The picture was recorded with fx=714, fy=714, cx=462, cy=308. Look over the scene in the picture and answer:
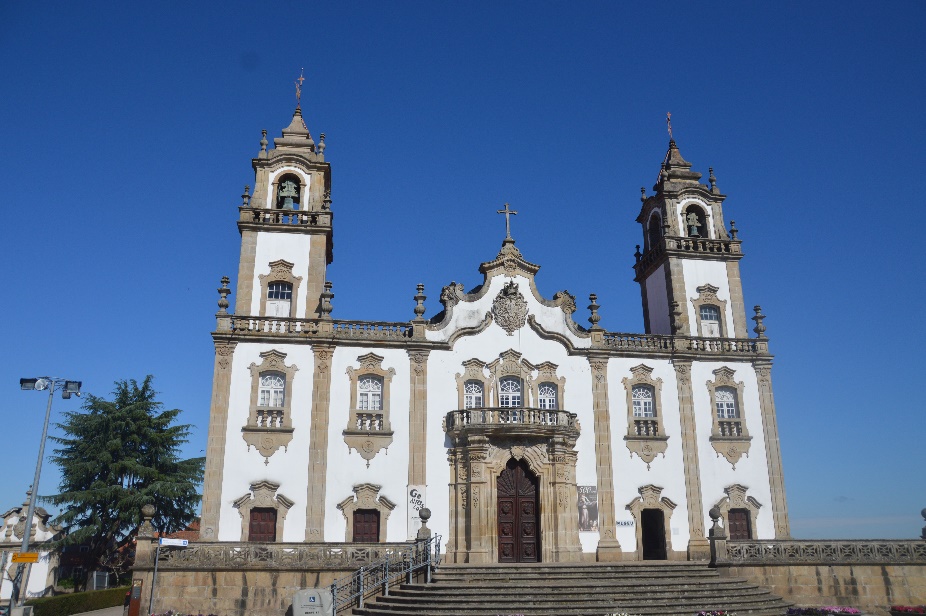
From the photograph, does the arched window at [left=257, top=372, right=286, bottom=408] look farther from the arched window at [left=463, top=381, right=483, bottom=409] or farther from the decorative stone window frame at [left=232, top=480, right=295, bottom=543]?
the arched window at [left=463, top=381, right=483, bottom=409]

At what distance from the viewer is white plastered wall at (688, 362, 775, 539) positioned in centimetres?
2525

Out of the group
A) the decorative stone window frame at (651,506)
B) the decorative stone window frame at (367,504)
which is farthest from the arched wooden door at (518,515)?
the decorative stone window frame at (367,504)

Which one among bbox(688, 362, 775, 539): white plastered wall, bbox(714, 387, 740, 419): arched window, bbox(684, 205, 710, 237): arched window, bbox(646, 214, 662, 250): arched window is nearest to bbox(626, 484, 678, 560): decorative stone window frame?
bbox(688, 362, 775, 539): white plastered wall

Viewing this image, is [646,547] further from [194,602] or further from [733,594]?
[194,602]

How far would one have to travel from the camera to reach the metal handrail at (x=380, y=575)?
19.0m

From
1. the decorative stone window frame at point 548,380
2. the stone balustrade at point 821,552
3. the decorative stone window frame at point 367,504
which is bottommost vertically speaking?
the stone balustrade at point 821,552

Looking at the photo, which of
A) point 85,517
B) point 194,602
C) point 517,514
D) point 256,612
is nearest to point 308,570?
point 256,612

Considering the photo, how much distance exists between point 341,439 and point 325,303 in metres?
4.77

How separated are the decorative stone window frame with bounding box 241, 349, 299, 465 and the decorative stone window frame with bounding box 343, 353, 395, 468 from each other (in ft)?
6.25

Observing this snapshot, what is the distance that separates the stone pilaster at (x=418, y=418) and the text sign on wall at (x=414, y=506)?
0.22m

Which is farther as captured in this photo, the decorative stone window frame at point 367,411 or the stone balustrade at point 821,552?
the decorative stone window frame at point 367,411

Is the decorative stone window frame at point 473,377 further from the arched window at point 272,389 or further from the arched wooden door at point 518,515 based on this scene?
the arched window at point 272,389

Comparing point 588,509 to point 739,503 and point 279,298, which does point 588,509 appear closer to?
point 739,503

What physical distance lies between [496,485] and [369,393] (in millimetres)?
5268
